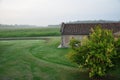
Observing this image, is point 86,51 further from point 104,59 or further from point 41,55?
point 41,55

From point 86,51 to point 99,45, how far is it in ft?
7.92

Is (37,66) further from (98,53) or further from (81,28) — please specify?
(81,28)

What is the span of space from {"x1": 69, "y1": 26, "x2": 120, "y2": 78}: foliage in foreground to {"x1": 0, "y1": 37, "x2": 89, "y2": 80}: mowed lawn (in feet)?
14.3

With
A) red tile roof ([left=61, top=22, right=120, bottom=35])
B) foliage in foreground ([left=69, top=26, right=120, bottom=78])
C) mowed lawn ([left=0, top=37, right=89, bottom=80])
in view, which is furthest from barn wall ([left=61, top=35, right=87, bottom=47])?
foliage in foreground ([left=69, top=26, right=120, bottom=78])

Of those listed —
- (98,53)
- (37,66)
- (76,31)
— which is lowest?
(37,66)

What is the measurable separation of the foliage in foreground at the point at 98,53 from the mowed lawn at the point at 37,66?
4351 mm

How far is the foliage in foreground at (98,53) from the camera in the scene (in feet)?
107

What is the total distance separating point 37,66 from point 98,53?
44.9ft

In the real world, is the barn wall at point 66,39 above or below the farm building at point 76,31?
below

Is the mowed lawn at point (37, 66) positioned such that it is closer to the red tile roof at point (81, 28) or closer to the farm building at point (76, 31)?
the farm building at point (76, 31)

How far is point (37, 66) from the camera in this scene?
139 feet

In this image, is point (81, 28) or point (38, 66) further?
point (81, 28)

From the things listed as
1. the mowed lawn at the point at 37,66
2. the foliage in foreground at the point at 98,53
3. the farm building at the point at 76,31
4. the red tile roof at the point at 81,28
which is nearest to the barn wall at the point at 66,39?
the farm building at the point at 76,31

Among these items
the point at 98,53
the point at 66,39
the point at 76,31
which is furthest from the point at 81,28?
the point at 98,53
